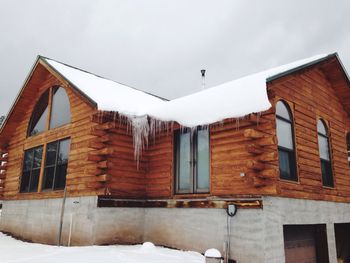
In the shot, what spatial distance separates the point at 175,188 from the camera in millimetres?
9086

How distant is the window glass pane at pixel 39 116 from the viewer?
12.5 meters

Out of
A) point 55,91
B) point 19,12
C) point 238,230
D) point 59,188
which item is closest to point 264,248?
point 238,230

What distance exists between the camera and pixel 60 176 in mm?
10422

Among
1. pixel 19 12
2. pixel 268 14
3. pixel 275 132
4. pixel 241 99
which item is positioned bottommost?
pixel 275 132

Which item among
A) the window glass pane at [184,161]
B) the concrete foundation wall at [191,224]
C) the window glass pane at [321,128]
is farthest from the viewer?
the window glass pane at [321,128]

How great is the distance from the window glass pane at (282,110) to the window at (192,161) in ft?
→ 6.22

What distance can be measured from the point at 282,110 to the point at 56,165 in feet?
23.7

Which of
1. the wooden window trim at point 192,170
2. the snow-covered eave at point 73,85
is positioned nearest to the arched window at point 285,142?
the wooden window trim at point 192,170

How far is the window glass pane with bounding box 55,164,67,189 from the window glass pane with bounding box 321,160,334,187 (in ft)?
25.8

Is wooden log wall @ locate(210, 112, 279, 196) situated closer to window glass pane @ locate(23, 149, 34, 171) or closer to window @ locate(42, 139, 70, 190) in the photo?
window @ locate(42, 139, 70, 190)

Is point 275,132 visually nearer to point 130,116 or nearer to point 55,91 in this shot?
point 130,116

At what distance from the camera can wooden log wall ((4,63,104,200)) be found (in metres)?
9.34

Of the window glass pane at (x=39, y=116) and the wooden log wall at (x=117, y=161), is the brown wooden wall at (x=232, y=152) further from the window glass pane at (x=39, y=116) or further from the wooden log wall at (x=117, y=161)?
the window glass pane at (x=39, y=116)

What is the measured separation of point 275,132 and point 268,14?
124673mm
